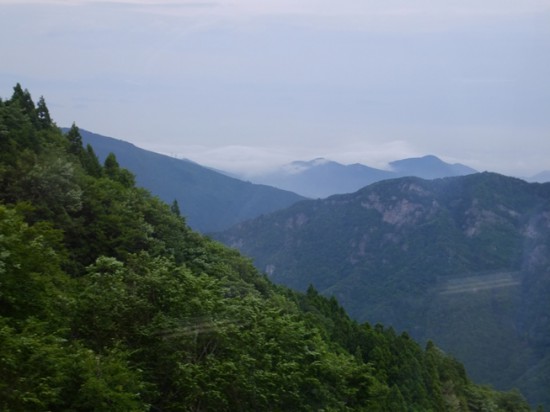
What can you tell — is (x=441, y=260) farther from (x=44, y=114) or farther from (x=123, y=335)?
(x=123, y=335)

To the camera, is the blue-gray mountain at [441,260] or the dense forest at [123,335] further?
the blue-gray mountain at [441,260]

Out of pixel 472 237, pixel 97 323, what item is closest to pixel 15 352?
pixel 97 323

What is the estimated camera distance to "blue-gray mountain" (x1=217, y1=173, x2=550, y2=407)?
75.5m

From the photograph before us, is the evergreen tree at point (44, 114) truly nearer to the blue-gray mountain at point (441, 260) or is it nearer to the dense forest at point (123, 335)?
the dense forest at point (123, 335)

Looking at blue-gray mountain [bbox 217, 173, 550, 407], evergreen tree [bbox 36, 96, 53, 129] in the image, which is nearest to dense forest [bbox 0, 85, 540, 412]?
evergreen tree [bbox 36, 96, 53, 129]

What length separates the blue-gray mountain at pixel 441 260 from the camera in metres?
75.5

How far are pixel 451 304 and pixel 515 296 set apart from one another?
842 cm

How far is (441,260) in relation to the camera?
10794 centimetres

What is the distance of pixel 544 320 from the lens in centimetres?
8100

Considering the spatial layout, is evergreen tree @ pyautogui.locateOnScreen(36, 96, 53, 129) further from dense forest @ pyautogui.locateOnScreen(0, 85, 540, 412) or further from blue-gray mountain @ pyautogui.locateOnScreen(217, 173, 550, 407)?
blue-gray mountain @ pyautogui.locateOnScreen(217, 173, 550, 407)

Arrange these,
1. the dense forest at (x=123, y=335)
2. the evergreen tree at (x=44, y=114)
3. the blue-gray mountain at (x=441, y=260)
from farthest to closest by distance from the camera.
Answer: the blue-gray mountain at (x=441, y=260), the evergreen tree at (x=44, y=114), the dense forest at (x=123, y=335)

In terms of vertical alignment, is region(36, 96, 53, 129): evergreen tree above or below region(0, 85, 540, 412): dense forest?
above

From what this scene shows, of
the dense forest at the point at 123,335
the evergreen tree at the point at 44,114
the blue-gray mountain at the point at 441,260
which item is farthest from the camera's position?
the blue-gray mountain at the point at 441,260

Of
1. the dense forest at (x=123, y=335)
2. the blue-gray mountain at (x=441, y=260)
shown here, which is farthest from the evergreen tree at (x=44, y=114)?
the blue-gray mountain at (x=441, y=260)
